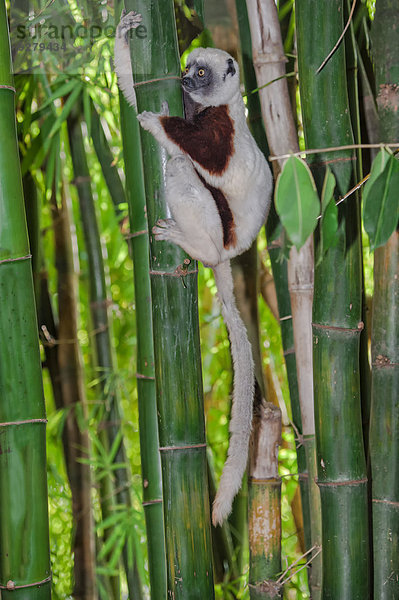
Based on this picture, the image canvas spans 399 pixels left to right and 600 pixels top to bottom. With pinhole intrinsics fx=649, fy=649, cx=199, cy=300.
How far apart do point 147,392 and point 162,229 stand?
369 mm

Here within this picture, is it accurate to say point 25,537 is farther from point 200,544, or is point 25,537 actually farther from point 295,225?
point 295,225

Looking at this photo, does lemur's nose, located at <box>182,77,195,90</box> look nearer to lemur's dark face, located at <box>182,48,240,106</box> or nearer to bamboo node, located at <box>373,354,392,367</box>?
lemur's dark face, located at <box>182,48,240,106</box>

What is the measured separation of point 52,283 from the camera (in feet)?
7.54

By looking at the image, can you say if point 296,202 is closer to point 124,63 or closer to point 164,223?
point 164,223

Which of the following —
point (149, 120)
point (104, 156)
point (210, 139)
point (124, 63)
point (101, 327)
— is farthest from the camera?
point (101, 327)

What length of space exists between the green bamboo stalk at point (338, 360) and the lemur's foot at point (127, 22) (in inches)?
10.3

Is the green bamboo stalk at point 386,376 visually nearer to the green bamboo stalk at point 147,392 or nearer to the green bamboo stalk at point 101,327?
the green bamboo stalk at point 147,392

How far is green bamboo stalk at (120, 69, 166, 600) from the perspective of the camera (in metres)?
1.20

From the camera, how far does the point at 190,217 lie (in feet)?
3.60

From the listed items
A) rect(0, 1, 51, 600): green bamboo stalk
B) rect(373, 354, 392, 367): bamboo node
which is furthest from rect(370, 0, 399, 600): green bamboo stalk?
rect(0, 1, 51, 600): green bamboo stalk

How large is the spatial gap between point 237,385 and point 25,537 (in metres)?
0.43

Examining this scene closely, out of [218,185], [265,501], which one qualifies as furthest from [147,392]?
[218,185]

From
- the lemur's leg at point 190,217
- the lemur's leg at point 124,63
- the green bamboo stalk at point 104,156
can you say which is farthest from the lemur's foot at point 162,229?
the green bamboo stalk at point 104,156

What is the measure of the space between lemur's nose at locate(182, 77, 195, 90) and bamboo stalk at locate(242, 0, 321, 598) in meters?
0.13
